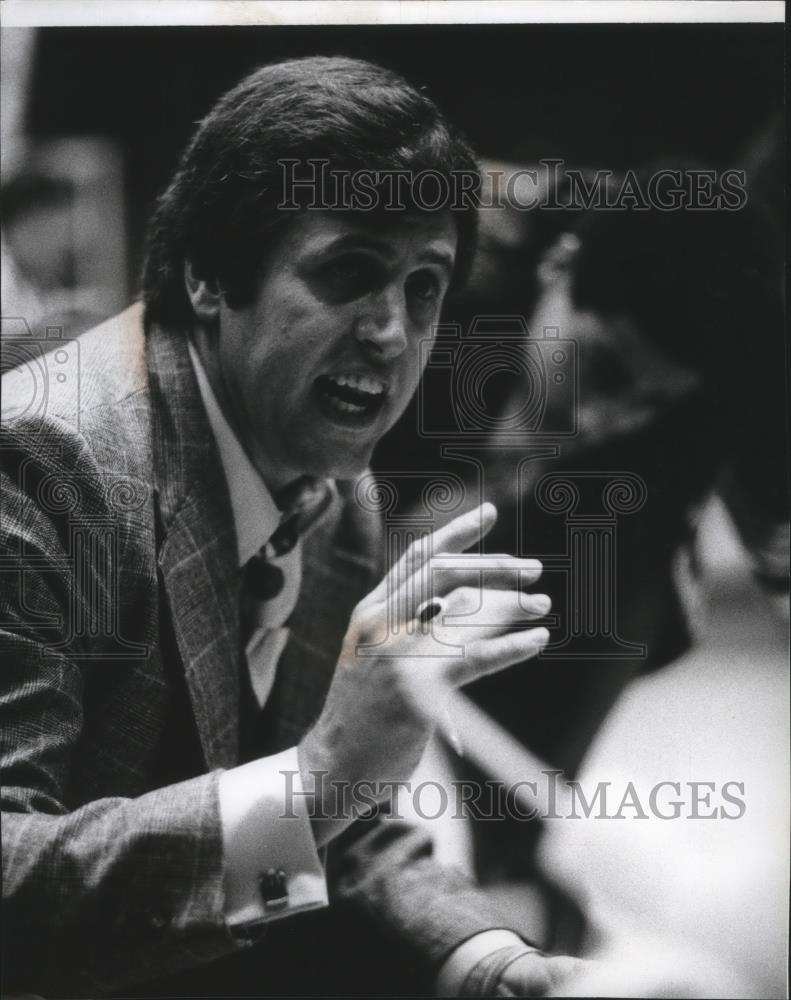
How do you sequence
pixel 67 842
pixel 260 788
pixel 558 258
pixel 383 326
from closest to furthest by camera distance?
pixel 67 842, pixel 260 788, pixel 383 326, pixel 558 258

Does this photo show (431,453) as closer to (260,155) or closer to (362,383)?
(362,383)

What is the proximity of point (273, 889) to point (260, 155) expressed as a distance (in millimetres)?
1682

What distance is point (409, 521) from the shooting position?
281 cm

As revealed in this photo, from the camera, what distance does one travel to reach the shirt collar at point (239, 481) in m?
2.75

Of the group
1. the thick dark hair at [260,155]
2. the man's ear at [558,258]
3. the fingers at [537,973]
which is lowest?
the fingers at [537,973]

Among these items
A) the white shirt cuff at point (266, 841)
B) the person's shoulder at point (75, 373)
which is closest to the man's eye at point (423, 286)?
the person's shoulder at point (75, 373)

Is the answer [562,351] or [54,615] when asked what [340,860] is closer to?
[54,615]

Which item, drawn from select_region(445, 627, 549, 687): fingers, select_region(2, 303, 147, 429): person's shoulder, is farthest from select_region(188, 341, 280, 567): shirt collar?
select_region(445, 627, 549, 687): fingers

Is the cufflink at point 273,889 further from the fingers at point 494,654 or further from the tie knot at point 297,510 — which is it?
the tie knot at point 297,510

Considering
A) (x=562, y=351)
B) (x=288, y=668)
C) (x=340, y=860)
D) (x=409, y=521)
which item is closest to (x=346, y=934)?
(x=340, y=860)

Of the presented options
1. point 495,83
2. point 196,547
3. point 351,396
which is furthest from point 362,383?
point 495,83

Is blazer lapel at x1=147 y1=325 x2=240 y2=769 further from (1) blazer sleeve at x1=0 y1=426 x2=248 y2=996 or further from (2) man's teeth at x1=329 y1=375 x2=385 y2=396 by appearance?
(2) man's teeth at x1=329 y1=375 x2=385 y2=396

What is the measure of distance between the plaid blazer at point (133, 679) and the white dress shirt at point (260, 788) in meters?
0.03

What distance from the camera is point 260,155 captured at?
2754mm
